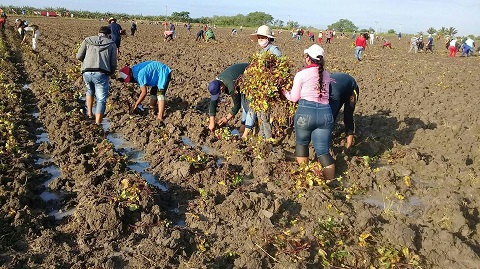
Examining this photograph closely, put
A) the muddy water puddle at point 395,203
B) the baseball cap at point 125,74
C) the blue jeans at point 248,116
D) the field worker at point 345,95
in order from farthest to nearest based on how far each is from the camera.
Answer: the baseball cap at point 125,74 → the blue jeans at point 248,116 → the field worker at point 345,95 → the muddy water puddle at point 395,203

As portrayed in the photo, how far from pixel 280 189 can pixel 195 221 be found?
4.18 ft

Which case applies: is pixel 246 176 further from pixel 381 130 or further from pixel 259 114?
pixel 381 130

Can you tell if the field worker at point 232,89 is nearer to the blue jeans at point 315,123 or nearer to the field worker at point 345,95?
the field worker at point 345,95

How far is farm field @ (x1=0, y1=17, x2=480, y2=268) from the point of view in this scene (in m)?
3.37

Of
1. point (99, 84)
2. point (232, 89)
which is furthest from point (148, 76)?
point (232, 89)

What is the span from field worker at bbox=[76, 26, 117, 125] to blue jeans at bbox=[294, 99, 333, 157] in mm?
3485

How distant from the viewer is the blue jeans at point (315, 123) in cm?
472

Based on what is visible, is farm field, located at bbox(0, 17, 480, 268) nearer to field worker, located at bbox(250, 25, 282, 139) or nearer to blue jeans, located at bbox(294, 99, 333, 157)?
field worker, located at bbox(250, 25, 282, 139)

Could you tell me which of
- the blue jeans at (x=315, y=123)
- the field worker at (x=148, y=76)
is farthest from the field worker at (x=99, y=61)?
the blue jeans at (x=315, y=123)

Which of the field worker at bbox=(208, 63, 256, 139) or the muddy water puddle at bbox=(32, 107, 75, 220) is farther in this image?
the field worker at bbox=(208, 63, 256, 139)

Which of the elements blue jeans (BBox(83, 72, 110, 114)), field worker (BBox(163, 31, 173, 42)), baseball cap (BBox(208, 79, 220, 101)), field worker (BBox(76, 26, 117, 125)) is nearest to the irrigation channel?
blue jeans (BBox(83, 72, 110, 114))

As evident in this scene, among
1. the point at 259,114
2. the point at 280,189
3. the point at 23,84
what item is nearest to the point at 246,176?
the point at 280,189

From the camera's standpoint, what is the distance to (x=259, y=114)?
5883 mm

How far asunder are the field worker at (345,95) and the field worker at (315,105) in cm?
83
